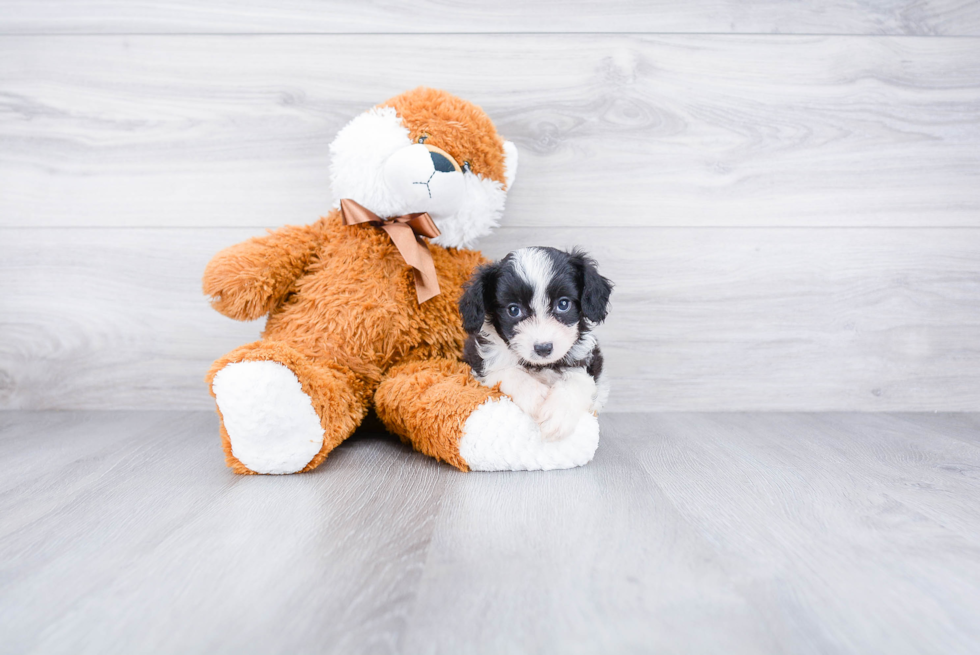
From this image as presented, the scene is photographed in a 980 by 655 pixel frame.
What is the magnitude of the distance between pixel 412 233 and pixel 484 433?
49 centimetres

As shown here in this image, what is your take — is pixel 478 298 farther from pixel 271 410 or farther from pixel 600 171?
pixel 600 171

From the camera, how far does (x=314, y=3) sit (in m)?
1.67

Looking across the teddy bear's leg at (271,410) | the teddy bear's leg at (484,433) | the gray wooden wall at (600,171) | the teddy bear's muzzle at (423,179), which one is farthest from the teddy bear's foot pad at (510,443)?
the gray wooden wall at (600,171)

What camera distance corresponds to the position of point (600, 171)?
1720mm

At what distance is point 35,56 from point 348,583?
5.85 ft

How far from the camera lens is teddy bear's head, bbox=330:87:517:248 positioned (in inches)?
52.3

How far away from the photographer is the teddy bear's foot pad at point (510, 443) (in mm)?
1175

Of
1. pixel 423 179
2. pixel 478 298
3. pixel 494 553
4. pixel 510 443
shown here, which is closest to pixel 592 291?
pixel 478 298

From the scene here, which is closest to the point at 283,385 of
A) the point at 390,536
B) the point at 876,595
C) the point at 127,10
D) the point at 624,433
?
the point at 390,536

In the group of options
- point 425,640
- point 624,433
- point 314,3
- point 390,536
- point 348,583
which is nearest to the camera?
point 425,640

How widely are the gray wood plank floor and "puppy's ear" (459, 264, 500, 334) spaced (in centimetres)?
30

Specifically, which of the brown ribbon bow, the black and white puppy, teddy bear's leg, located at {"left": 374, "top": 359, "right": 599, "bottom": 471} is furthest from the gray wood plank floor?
the brown ribbon bow

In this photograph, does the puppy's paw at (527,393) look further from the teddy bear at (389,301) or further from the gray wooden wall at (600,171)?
the gray wooden wall at (600,171)

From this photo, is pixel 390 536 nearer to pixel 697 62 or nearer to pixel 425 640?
pixel 425 640
